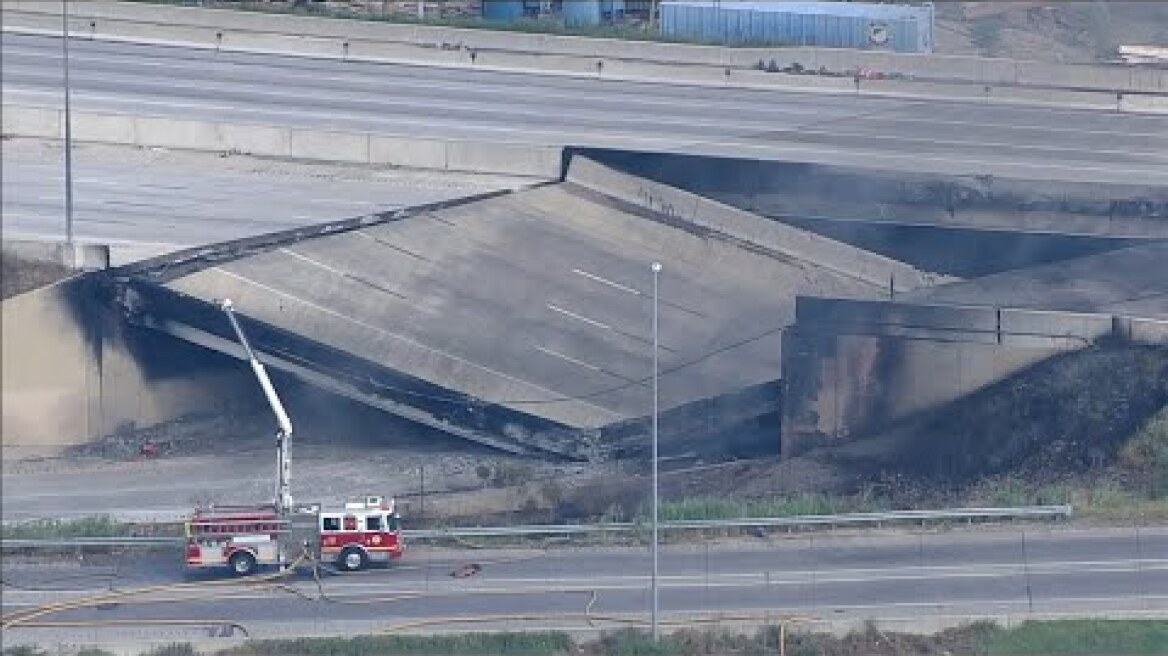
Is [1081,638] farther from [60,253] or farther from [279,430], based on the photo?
[60,253]

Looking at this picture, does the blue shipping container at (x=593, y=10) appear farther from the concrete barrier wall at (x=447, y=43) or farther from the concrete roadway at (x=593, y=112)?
the concrete roadway at (x=593, y=112)

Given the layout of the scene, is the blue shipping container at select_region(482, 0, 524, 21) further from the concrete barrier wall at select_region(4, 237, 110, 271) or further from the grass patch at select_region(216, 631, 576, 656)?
the grass patch at select_region(216, 631, 576, 656)

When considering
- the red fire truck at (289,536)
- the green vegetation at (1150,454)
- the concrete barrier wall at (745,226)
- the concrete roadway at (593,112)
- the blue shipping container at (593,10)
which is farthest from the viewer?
the blue shipping container at (593,10)

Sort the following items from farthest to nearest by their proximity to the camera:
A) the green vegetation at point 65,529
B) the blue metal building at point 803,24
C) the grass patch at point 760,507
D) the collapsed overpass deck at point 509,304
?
the blue metal building at point 803,24
the collapsed overpass deck at point 509,304
the grass patch at point 760,507
the green vegetation at point 65,529

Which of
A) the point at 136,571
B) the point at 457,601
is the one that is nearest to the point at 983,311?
the point at 457,601

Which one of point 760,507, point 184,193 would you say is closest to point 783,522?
point 760,507

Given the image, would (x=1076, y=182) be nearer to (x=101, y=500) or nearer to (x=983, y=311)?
(x=983, y=311)

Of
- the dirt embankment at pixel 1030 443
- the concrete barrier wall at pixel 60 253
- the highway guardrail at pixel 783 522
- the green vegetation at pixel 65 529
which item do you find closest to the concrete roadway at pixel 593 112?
the concrete barrier wall at pixel 60 253
